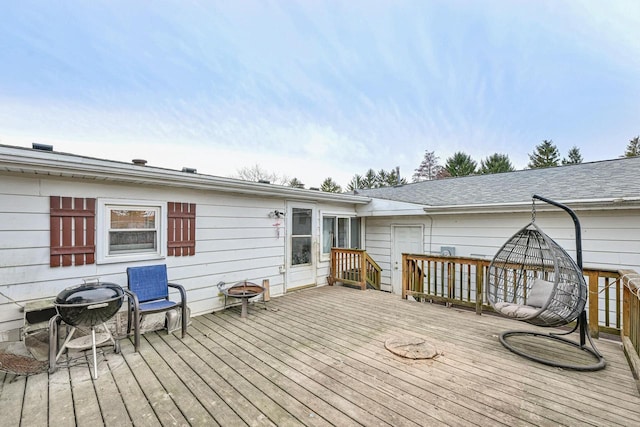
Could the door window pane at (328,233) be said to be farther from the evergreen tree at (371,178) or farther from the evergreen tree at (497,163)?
the evergreen tree at (371,178)

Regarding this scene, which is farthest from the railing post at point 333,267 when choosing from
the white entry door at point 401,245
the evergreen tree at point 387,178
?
the evergreen tree at point 387,178

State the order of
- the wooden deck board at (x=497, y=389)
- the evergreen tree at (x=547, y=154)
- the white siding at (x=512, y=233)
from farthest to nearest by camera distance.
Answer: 1. the evergreen tree at (x=547, y=154)
2. the white siding at (x=512, y=233)
3. the wooden deck board at (x=497, y=389)

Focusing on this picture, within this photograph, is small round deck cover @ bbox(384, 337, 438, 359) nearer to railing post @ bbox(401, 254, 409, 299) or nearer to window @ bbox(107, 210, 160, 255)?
railing post @ bbox(401, 254, 409, 299)

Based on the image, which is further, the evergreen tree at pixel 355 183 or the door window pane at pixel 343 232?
the evergreen tree at pixel 355 183

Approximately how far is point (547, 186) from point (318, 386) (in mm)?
6319

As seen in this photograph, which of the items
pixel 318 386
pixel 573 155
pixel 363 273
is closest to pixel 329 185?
pixel 363 273

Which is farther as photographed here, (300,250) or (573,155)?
(573,155)

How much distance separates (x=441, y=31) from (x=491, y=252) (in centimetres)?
591

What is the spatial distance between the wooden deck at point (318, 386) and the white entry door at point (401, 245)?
339 cm

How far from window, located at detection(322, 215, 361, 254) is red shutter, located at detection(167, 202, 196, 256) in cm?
316

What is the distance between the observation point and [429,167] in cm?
3128

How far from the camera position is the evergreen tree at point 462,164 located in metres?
25.1

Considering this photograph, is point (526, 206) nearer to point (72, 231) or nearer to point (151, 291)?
point (151, 291)

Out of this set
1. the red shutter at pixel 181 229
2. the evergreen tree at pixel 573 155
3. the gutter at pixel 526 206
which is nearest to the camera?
the gutter at pixel 526 206
